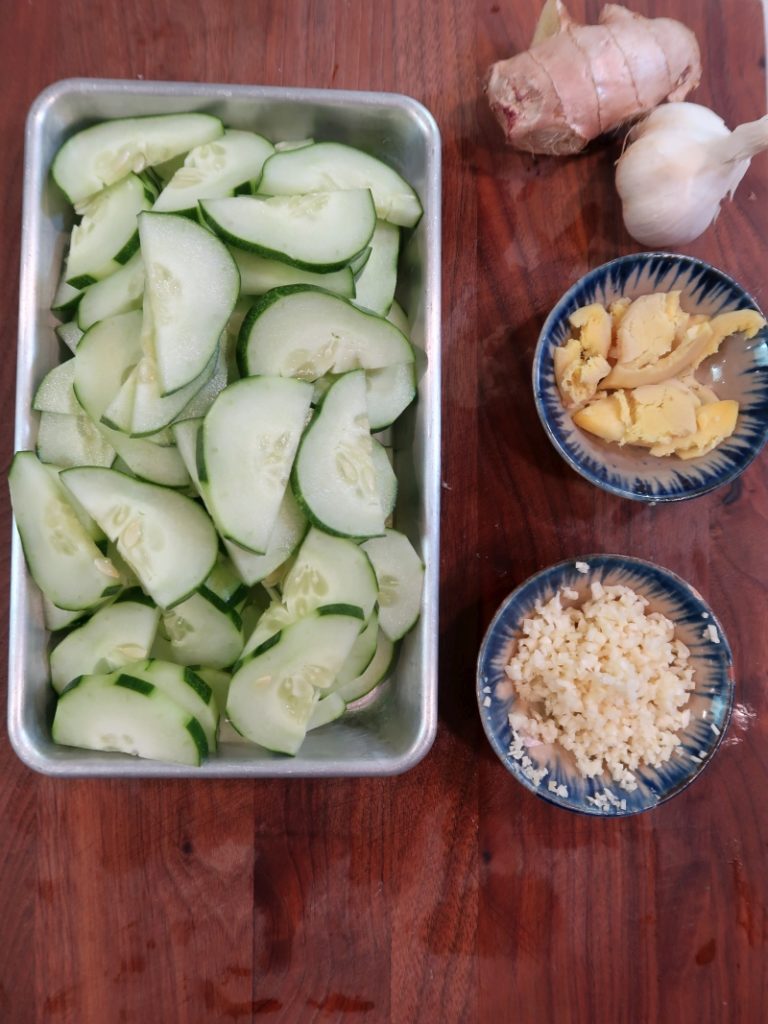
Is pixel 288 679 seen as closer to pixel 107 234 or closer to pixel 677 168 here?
pixel 107 234

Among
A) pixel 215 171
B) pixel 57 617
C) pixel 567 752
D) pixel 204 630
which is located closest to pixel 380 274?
pixel 215 171

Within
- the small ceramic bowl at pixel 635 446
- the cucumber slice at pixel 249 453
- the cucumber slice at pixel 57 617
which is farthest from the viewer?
the small ceramic bowl at pixel 635 446

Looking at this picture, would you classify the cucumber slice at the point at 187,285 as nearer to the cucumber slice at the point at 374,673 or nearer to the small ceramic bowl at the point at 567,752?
the cucumber slice at the point at 374,673

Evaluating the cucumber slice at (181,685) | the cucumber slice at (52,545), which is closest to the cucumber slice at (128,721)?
the cucumber slice at (181,685)

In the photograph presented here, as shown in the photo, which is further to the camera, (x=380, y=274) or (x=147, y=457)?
(x=380, y=274)

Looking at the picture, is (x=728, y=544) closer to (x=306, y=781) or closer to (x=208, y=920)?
(x=306, y=781)

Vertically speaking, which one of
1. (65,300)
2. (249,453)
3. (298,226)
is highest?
(298,226)
